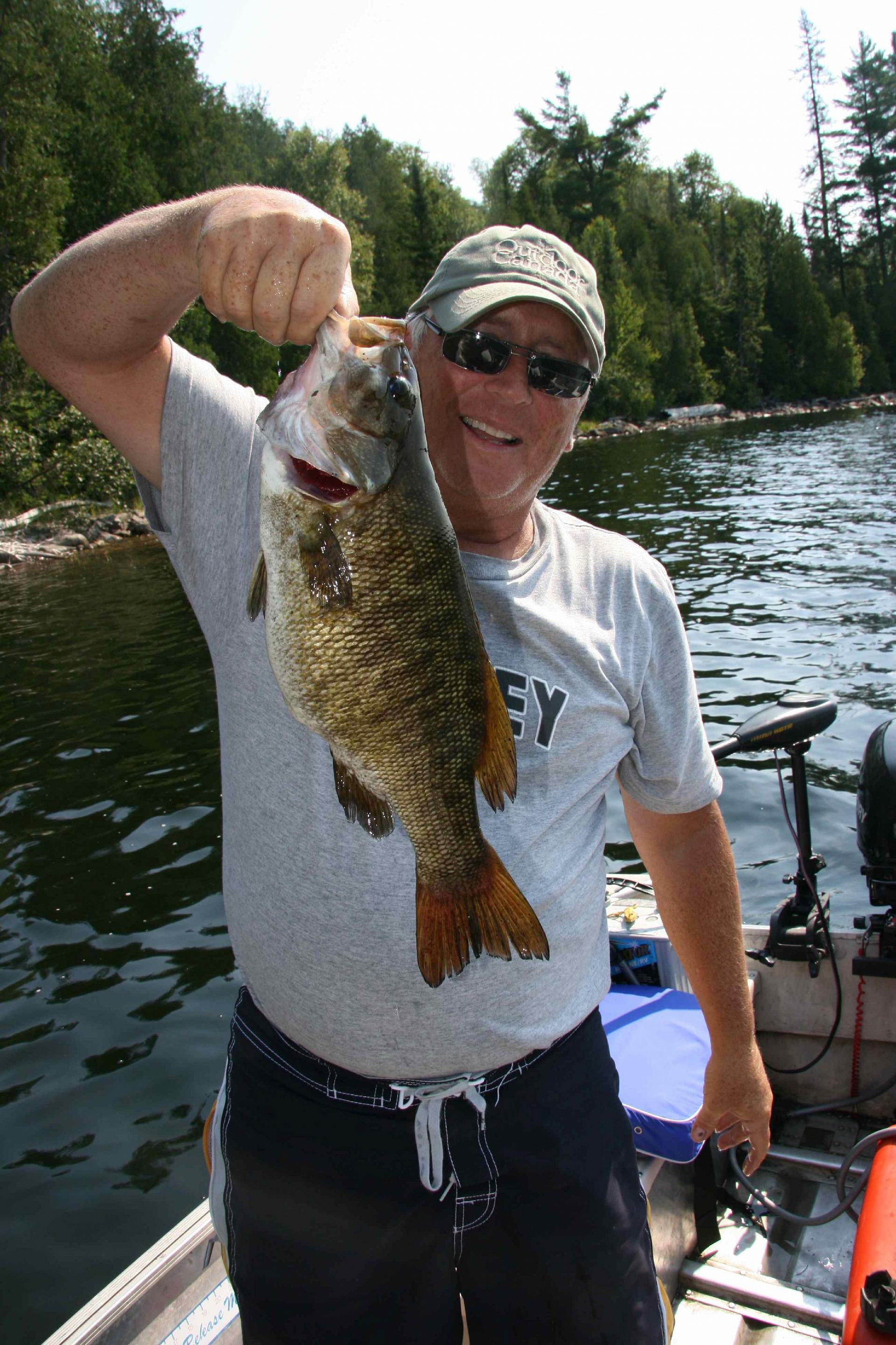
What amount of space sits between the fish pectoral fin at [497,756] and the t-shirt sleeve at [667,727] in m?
0.61

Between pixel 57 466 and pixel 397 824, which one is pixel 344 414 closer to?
pixel 397 824

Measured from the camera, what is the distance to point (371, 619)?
59.4 inches

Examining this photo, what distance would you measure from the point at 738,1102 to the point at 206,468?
2.03 meters

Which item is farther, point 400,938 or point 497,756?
point 400,938

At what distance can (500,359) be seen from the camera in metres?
2.15

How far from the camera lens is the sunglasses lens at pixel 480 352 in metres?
2.14

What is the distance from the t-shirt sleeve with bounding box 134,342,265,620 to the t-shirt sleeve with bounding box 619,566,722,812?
39.0 inches

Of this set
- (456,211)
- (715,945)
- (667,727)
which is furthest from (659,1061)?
(456,211)

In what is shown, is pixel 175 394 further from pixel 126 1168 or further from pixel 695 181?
pixel 695 181

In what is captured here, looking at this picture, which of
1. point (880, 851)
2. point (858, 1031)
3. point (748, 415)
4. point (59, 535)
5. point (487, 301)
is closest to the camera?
point (487, 301)

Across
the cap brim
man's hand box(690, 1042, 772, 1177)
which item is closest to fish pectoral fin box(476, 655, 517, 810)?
the cap brim

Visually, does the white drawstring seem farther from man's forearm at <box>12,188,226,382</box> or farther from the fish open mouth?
man's forearm at <box>12,188,226,382</box>

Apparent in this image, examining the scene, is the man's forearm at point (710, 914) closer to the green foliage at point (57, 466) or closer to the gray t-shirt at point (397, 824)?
the gray t-shirt at point (397, 824)

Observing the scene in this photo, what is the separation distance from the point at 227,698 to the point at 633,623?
95 centimetres
